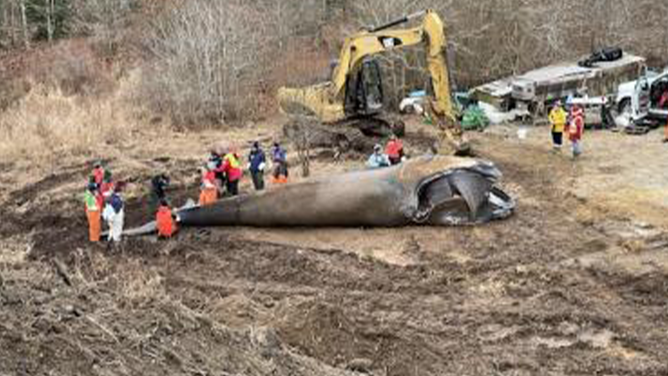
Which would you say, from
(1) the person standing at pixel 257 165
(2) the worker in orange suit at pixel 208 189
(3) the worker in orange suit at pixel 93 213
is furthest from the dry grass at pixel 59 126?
(3) the worker in orange suit at pixel 93 213

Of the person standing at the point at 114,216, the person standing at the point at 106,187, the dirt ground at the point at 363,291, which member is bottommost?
the dirt ground at the point at 363,291

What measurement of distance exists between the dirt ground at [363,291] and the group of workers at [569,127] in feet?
1.99

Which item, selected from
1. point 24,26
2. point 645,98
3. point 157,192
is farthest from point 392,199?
point 24,26

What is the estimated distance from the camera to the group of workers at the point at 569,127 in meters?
20.1

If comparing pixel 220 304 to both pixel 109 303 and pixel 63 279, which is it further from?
pixel 63 279

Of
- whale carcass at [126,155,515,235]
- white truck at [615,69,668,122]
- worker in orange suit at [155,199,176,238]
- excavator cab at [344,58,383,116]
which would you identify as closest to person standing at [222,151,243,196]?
whale carcass at [126,155,515,235]

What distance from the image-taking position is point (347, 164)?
21.2 metres

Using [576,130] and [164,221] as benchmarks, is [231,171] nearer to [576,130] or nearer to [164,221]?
[164,221]

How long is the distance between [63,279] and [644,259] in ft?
30.3

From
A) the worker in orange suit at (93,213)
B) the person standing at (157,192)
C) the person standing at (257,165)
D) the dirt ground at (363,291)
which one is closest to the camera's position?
the dirt ground at (363,291)

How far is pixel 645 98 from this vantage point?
2333 centimetres

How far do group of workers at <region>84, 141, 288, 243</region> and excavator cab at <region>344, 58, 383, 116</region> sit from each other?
4517 mm

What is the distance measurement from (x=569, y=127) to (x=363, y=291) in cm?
975

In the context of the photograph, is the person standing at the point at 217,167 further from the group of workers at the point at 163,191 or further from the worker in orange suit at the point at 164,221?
the worker in orange suit at the point at 164,221
